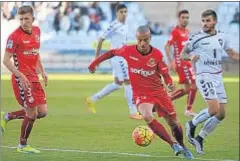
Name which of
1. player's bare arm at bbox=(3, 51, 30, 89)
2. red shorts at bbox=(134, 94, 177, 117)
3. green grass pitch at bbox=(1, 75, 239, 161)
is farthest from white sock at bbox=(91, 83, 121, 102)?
player's bare arm at bbox=(3, 51, 30, 89)

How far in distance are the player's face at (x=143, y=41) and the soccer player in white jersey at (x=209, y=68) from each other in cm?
113

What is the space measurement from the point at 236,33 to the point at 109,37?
19.3 m

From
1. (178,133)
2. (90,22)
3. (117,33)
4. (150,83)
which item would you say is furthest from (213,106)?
(90,22)

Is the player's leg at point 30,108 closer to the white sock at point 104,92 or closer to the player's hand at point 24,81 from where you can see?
the player's hand at point 24,81

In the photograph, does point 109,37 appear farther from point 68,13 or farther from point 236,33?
point 68,13

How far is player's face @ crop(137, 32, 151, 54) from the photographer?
1023 centimetres

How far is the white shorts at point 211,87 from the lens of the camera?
11.5 m

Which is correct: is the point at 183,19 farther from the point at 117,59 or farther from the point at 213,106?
the point at 213,106

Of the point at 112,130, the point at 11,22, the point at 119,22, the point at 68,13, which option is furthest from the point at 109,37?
the point at 68,13

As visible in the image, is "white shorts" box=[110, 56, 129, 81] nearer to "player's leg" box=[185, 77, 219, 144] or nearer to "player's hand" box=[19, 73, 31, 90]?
"player's leg" box=[185, 77, 219, 144]

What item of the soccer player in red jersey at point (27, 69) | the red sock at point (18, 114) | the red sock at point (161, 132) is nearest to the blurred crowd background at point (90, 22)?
the red sock at point (18, 114)

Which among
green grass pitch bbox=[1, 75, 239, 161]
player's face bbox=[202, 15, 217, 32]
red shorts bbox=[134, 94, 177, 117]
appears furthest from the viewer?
player's face bbox=[202, 15, 217, 32]

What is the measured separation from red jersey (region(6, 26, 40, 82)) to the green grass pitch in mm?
1091

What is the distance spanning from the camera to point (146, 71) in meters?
10.5
